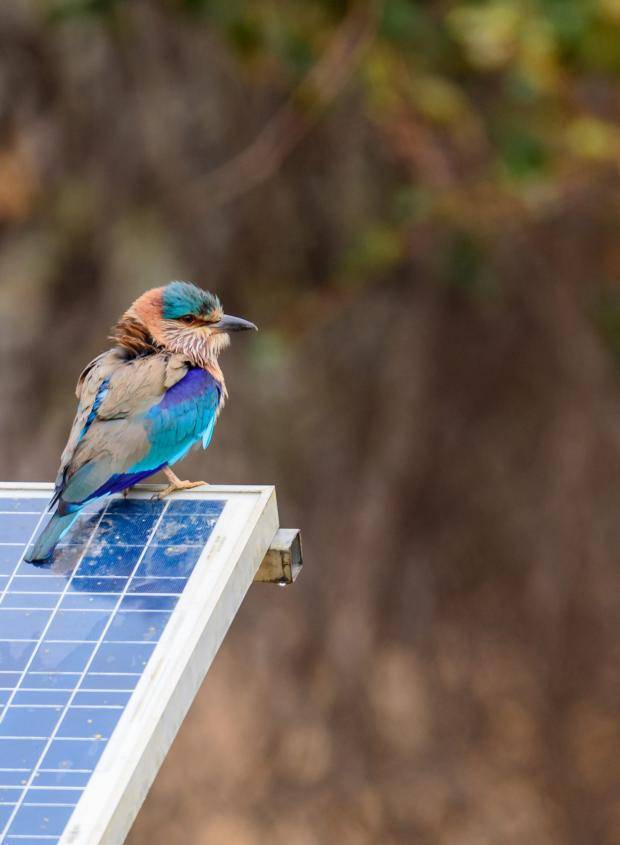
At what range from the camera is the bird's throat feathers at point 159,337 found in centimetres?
595

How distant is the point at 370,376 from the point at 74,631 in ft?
23.7

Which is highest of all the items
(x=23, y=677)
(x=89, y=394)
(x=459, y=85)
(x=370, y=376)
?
(x=89, y=394)

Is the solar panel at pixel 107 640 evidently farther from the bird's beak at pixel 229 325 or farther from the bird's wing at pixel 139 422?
the bird's beak at pixel 229 325

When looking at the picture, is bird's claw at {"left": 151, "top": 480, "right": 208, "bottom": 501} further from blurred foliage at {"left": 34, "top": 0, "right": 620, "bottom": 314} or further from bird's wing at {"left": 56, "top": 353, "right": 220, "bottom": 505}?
blurred foliage at {"left": 34, "top": 0, "right": 620, "bottom": 314}

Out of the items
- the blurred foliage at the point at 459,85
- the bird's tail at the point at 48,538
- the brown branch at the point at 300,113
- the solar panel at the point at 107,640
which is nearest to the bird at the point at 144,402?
the bird's tail at the point at 48,538

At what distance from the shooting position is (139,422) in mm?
5500

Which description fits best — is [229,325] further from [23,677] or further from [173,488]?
[23,677]

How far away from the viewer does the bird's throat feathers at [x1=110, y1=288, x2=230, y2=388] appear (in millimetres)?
5945

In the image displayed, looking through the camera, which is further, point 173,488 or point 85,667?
point 173,488

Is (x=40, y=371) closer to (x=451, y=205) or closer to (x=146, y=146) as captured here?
(x=146, y=146)

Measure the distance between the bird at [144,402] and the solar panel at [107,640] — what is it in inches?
4.4

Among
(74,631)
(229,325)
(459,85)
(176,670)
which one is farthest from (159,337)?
(459,85)

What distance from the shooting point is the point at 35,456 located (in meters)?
11.3

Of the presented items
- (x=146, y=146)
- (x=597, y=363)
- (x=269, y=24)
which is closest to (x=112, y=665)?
(x=269, y=24)
